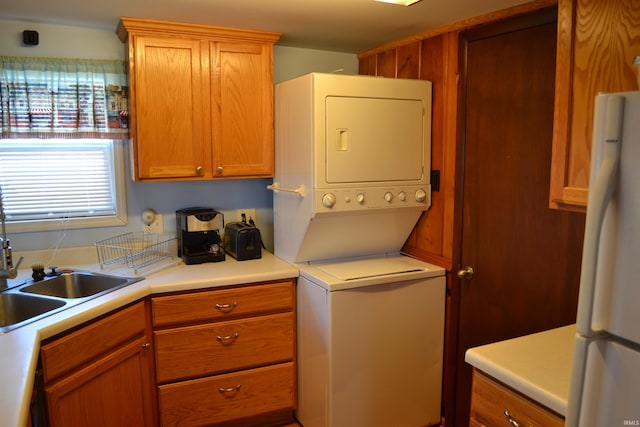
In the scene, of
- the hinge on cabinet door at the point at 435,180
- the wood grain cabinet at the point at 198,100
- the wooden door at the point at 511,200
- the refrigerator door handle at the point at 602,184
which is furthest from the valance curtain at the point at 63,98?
the refrigerator door handle at the point at 602,184

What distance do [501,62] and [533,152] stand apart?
433 mm

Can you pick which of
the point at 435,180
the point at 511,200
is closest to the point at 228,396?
the point at 435,180

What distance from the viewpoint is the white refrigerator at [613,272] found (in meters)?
0.95

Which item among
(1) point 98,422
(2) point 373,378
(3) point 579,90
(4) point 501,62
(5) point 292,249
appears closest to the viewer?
(3) point 579,90

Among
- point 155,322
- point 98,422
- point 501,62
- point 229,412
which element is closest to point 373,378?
point 229,412

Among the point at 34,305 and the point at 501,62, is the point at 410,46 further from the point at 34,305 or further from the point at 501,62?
the point at 34,305

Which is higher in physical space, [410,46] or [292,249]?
[410,46]

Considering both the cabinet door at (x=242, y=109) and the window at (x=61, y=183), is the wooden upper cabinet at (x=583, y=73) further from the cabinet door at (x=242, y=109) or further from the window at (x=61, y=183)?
the window at (x=61, y=183)

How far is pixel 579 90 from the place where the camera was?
1.44 metres

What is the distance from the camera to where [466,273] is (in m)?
2.49

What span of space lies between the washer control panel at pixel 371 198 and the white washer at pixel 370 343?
316mm

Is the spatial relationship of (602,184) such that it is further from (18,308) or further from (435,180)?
(18,308)

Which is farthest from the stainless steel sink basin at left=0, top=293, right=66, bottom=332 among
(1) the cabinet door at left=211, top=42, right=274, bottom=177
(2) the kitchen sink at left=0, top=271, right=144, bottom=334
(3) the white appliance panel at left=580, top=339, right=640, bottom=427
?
(3) the white appliance panel at left=580, top=339, right=640, bottom=427

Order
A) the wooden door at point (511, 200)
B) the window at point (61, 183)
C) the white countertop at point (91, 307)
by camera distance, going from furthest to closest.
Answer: the window at point (61, 183)
the wooden door at point (511, 200)
the white countertop at point (91, 307)
